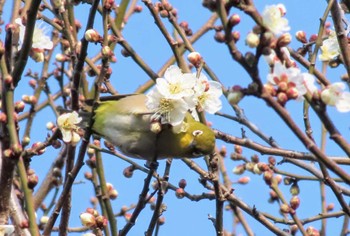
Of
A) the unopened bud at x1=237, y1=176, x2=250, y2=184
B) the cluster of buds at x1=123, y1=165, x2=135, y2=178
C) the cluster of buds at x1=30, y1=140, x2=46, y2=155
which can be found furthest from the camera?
the unopened bud at x1=237, y1=176, x2=250, y2=184

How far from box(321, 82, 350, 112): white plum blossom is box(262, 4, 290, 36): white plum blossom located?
0.85ft

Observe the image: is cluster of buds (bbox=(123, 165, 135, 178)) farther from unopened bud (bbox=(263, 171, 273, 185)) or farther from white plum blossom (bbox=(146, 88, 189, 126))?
white plum blossom (bbox=(146, 88, 189, 126))

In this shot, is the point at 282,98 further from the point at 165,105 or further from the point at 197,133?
the point at 197,133

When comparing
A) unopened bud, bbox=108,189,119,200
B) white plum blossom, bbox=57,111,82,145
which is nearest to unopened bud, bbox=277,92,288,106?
white plum blossom, bbox=57,111,82,145

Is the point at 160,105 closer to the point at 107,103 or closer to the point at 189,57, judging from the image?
the point at 189,57

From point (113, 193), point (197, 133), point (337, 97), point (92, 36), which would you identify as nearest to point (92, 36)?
point (92, 36)

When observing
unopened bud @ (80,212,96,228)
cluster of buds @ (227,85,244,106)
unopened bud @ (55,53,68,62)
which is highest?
unopened bud @ (55,53,68,62)

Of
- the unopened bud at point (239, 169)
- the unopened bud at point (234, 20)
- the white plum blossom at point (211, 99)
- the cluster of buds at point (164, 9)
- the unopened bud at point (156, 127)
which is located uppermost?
the cluster of buds at point (164, 9)

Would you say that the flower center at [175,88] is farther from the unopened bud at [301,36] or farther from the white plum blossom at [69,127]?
the unopened bud at [301,36]

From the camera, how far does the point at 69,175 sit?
3020mm

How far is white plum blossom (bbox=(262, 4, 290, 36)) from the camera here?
2221 mm

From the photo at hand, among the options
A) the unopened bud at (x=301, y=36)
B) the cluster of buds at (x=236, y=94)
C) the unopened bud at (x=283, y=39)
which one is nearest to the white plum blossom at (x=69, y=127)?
the cluster of buds at (x=236, y=94)

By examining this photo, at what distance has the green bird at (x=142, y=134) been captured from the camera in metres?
3.75

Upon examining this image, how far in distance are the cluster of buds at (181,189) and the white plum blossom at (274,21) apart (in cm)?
175
